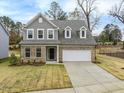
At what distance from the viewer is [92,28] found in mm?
63750

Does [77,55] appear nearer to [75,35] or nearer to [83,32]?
[75,35]

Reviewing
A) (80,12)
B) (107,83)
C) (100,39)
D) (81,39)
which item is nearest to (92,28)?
(80,12)

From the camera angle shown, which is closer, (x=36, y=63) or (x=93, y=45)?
(x=36, y=63)

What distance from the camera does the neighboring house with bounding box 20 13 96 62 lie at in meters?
37.9

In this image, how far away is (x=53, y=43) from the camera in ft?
125

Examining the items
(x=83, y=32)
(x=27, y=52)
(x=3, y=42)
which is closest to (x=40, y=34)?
(x=27, y=52)

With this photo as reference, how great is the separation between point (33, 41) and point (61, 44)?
4.27m

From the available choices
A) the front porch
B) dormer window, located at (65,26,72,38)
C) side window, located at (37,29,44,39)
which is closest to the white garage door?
dormer window, located at (65,26,72,38)

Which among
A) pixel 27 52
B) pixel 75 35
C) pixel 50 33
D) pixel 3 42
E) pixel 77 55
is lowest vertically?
pixel 77 55

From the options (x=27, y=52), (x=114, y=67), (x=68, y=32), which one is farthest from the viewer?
(x=68, y=32)

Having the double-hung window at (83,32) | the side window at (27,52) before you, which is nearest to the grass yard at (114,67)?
the double-hung window at (83,32)

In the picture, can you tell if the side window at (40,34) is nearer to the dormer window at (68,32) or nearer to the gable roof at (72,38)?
the gable roof at (72,38)

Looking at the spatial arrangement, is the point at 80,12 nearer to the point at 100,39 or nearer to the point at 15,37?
the point at 15,37

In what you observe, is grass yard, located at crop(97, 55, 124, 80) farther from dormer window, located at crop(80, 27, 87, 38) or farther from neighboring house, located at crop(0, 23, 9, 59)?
neighboring house, located at crop(0, 23, 9, 59)
